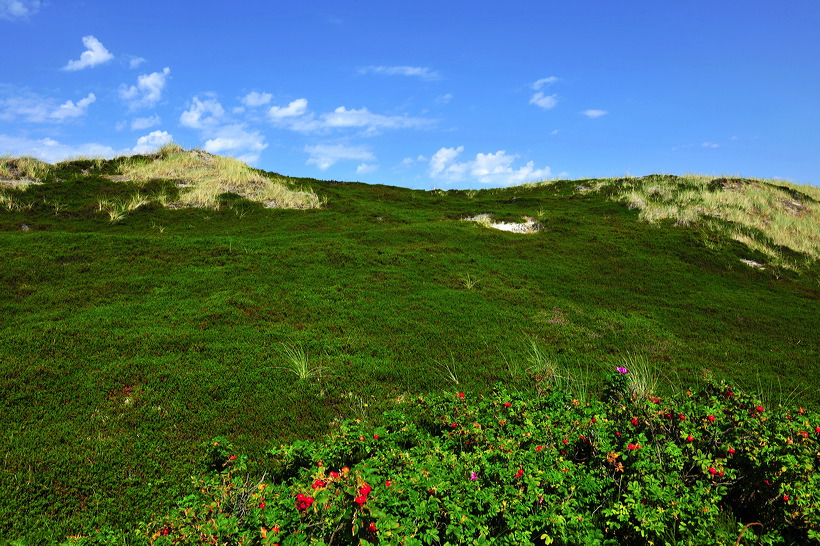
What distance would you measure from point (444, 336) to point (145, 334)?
6.77 metres

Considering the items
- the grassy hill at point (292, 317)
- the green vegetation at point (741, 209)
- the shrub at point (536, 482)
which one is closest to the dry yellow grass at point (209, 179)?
the grassy hill at point (292, 317)

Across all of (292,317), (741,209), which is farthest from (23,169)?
(741,209)

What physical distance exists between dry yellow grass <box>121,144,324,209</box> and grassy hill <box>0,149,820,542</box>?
1.21 feet

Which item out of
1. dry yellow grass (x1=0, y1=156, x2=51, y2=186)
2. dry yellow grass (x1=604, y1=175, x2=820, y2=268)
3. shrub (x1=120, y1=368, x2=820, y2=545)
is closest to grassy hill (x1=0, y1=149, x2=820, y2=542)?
dry yellow grass (x1=0, y1=156, x2=51, y2=186)

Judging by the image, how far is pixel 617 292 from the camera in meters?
14.5

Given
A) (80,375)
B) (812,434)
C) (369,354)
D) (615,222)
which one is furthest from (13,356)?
(615,222)

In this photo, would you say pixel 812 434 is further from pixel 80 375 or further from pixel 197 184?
pixel 197 184

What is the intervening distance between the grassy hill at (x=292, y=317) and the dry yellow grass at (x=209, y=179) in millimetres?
369

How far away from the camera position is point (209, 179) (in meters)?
25.0

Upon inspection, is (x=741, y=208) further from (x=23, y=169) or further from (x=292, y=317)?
(x=23, y=169)

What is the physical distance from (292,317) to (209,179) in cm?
1767

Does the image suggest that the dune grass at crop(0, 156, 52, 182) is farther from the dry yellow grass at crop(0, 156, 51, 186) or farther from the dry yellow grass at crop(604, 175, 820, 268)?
the dry yellow grass at crop(604, 175, 820, 268)

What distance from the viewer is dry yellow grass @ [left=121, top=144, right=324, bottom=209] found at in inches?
917

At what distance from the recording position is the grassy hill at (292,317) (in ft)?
21.9
